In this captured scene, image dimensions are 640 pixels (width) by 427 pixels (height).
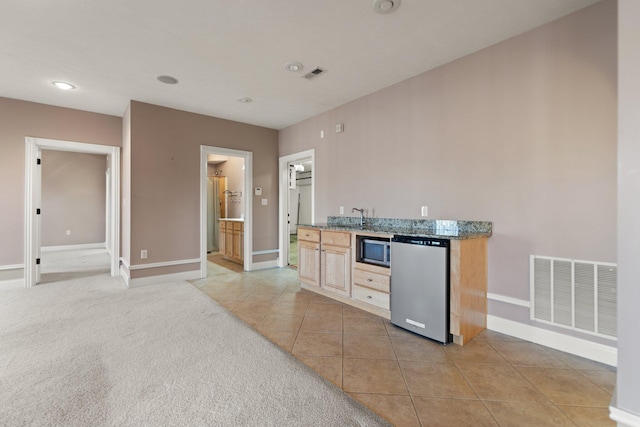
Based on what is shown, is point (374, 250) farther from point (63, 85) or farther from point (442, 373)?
point (63, 85)

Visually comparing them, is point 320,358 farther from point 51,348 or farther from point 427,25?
point 427,25

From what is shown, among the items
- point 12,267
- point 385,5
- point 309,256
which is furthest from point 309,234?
point 12,267

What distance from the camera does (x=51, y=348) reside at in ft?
7.42

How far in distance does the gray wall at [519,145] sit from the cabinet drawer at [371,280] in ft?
2.80

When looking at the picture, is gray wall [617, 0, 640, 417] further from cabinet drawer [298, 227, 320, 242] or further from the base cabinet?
cabinet drawer [298, 227, 320, 242]

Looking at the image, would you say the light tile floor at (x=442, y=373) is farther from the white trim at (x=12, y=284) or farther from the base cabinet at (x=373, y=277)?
the white trim at (x=12, y=284)

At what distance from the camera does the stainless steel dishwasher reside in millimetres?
2330

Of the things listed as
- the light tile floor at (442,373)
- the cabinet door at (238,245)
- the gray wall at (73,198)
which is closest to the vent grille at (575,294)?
the light tile floor at (442,373)

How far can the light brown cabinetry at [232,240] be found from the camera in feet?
18.1

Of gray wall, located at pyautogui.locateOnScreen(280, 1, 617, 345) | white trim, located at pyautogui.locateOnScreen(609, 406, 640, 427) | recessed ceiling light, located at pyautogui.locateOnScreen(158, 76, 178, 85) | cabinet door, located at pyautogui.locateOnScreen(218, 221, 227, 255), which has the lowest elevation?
white trim, located at pyautogui.locateOnScreen(609, 406, 640, 427)

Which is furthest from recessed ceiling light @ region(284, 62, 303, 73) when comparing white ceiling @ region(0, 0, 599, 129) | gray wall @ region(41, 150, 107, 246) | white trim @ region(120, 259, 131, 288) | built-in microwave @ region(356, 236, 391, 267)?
gray wall @ region(41, 150, 107, 246)

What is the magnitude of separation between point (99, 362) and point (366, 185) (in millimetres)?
3217

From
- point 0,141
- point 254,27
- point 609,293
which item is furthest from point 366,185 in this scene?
point 0,141

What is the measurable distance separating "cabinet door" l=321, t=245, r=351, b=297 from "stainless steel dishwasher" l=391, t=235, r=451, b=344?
0.66 meters
